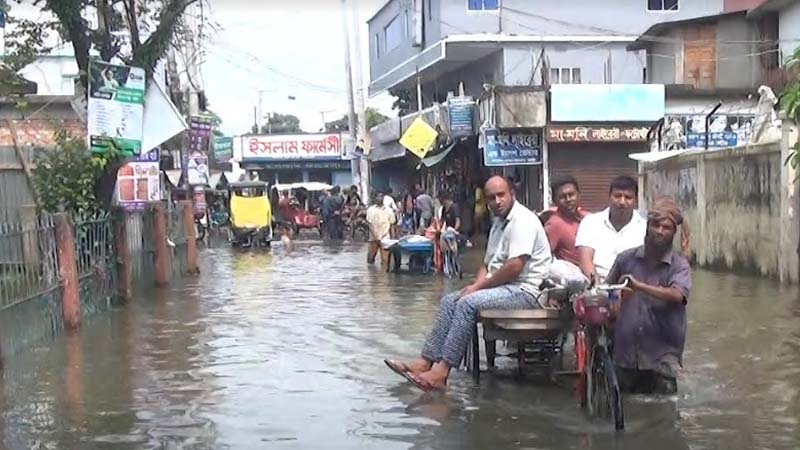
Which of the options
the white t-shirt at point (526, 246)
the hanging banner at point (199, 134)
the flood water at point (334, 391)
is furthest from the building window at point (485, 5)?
the white t-shirt at point (526, 246)

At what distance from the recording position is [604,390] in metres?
7.08

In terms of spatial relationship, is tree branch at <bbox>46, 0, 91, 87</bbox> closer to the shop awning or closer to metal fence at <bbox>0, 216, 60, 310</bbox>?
metal fence at <bbox>0, 216, 60, 310</bbox>

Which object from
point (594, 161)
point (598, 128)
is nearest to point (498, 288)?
point (598, 128)

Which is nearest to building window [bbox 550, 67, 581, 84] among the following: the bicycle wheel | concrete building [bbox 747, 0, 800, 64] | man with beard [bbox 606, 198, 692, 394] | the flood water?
concrete building [bbox 747, 0, 800, 64]

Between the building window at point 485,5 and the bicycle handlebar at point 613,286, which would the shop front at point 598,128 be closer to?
the building window at point 485,5

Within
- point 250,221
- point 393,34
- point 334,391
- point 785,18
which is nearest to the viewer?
point 334,391

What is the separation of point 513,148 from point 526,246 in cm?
1996

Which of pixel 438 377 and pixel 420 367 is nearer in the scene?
pixel 438 377

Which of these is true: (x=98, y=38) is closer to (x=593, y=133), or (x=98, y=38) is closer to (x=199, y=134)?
(x=593, y=133)

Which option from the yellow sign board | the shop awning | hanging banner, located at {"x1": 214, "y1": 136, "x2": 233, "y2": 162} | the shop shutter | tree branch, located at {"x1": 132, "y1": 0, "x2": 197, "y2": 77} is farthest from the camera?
hanging banner, located at {"x1": 214, "y1": 136, "x2": 233, "y2": 162}

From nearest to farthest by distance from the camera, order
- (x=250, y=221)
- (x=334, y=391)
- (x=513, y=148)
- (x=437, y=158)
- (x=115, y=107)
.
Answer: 1. (x=334, y=391)
2. (x=115, y=107)
3. (x=513, y=148)
4. (x=250, y=221)
5. (x=437, y=158)

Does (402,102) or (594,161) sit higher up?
(402,102)

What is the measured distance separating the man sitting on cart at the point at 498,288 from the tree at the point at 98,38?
22.7ft

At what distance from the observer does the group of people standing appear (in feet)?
23.4
